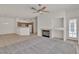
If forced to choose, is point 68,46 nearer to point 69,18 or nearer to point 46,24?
point 69,18

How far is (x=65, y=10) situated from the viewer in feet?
9.67

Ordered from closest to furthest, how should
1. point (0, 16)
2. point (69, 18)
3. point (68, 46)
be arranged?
1. point (0, 16)
2. point (69, 18)
3. point (68, 46)

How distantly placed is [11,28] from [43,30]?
0.96m

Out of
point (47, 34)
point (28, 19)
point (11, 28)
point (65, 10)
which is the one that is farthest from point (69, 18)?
point (11, 28)

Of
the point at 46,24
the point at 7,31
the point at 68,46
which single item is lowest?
the point at 68,46

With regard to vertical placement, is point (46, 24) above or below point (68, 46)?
above

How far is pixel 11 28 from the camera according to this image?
8.46 ft

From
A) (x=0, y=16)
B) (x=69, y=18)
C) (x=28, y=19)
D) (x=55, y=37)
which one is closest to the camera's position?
(x=0, y=16)

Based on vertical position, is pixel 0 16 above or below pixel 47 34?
above
